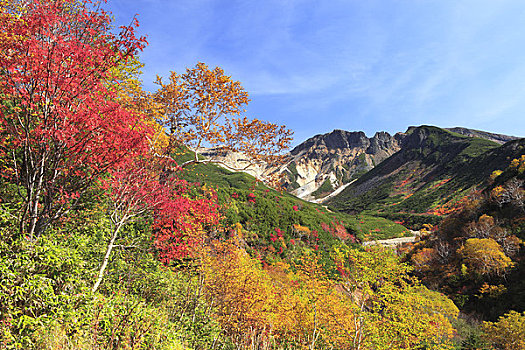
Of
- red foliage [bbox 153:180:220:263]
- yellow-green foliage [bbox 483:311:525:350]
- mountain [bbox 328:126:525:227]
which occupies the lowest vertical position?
yellow-green foliage [bbox 483:311:525:350]

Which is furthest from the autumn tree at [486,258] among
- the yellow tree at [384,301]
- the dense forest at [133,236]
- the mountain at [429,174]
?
the mountain at [429,174]

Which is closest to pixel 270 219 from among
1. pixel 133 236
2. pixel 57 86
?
pixel 133 236

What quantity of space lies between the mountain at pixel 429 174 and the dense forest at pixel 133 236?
9438cm

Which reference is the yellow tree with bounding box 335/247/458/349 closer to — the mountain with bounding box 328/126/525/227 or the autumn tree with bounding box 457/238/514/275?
the autumn tree with bounding box 457/238/514/275

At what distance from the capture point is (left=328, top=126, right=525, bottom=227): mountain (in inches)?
3905

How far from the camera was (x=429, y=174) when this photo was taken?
472 feet

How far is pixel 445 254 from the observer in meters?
36.9

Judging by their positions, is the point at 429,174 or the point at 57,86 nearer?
the point at 57,86

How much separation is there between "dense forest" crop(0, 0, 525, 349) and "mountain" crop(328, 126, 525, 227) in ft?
310

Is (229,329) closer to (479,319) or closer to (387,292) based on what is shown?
(387,292)

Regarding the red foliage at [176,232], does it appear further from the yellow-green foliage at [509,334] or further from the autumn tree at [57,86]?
the yellow-green foliage at [509,334]

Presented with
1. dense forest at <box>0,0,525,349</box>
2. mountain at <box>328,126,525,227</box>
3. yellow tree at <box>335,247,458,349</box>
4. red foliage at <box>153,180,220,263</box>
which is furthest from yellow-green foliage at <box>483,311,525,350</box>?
mountain at <box>328,126,525,227</box>

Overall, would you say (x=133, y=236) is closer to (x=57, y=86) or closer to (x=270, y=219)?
(x=57, y=86)

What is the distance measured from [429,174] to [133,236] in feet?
564
